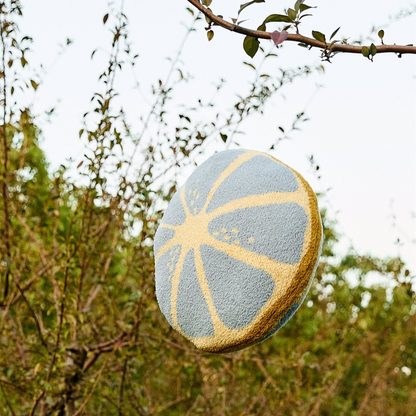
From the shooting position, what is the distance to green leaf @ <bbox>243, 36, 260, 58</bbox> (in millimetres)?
1030

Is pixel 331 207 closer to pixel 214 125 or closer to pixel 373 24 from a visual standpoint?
pixel 214 125

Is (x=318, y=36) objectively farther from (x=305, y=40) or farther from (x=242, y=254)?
(x=242, y=254)

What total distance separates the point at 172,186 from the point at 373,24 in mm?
1055

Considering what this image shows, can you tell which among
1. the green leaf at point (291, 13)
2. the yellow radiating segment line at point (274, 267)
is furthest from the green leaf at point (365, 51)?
the yellow radiating segment line at point (274, 267)

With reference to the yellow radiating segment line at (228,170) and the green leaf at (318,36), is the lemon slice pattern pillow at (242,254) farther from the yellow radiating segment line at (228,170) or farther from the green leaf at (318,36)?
the green leaf at (318,36)

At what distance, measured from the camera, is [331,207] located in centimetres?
218

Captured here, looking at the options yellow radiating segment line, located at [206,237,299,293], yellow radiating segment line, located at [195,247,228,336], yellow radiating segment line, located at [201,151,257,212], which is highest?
yellow radiating segment line, located at [201,151,257,212]

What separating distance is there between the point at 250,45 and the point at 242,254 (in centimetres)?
47

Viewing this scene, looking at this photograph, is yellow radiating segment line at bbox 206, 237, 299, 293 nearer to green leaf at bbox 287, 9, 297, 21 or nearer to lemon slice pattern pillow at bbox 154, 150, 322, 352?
lemon slice pattern pillow at bbox 154, 150, 322, 352

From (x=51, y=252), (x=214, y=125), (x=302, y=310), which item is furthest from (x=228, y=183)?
(x=302, y=310)

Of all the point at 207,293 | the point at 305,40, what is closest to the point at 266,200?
the point at 207,293

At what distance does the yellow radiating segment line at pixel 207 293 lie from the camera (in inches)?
40.0

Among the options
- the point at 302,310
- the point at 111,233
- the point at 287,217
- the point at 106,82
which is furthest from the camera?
the point at 302,310

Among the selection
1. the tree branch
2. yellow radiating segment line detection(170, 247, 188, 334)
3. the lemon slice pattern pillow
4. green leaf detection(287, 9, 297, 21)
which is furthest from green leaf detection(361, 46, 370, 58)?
yellow radiating segment line detection(170, 247, 188, 334)
